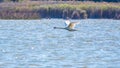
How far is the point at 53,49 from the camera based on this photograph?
26.1 m

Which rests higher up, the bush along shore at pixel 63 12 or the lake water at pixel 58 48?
the lake water at pixel 58 48

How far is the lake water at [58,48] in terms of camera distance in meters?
22.0

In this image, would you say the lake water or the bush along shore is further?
the bush along shore

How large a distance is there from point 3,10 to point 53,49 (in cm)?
2477

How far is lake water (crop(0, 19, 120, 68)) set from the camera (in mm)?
22016

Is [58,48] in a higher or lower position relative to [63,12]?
higher

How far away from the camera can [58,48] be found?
2655 cm

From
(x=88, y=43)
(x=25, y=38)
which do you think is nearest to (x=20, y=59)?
(x=88, y=43)

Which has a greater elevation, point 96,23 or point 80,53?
point 80,53

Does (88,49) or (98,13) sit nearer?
(88,49)

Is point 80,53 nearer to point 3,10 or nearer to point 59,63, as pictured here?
point 59,63

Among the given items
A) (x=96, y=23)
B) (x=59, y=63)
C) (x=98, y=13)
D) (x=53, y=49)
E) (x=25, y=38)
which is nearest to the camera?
(x=59, y=63)

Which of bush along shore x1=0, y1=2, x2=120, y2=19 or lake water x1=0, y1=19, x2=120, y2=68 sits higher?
lake water x1=0, y1=19, x2=120, y2=68

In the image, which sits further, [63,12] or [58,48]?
[63,12]
